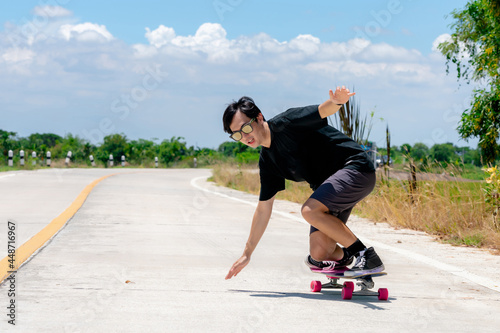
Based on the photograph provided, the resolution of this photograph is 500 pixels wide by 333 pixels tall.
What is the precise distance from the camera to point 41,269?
5250mm

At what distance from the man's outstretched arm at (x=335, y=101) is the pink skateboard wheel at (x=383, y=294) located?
4.21ft

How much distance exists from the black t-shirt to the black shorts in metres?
0.07

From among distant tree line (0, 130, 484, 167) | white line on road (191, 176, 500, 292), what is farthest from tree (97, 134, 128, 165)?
white line on road (191, 176, 500, 292)

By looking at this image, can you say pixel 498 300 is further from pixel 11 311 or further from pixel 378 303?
pixel 11 311

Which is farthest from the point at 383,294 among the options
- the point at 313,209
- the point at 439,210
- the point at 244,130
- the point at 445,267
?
the point at 439,210

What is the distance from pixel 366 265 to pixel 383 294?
230 millimetres

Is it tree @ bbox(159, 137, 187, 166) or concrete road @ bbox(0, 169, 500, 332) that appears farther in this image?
tree @ bbox(159, 137, 187, 166)

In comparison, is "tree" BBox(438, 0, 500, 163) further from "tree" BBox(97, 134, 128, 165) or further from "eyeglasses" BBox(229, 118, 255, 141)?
"tree" BBox(97, 134, 128, 165)

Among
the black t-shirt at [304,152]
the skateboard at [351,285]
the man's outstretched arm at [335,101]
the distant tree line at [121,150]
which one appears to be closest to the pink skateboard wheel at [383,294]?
the skateboard at [351,285]

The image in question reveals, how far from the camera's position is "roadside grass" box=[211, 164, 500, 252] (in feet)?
27.2

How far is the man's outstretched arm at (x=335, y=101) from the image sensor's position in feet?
13.7

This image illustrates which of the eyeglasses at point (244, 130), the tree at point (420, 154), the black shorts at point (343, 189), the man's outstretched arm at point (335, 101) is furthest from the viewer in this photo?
the tree at point (420, 154)

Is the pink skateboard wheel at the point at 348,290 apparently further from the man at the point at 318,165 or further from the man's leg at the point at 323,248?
the man's leg at the point at 323,248

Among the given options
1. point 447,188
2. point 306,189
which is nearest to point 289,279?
point 447,188
